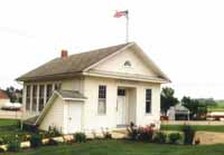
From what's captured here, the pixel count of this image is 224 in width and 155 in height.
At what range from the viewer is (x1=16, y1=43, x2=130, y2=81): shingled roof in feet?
96.6

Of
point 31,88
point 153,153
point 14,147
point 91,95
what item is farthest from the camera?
point 31,88

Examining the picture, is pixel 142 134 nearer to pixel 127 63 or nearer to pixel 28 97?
pixel 127 63

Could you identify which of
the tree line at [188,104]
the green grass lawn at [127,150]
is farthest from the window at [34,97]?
Answer: the tree line at [188,104]

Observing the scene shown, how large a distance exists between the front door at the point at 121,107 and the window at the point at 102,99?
66.9 inches

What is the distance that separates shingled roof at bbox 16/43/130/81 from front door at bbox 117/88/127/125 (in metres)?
2.77

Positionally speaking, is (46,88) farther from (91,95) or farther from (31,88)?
(91,95)

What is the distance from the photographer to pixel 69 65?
32.3m

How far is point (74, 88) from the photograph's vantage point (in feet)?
96.4

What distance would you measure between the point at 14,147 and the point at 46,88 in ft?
42.5

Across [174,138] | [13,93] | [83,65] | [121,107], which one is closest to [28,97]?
[121,107]

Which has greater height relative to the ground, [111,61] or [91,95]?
[111,61]

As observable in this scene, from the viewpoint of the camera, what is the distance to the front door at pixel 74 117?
27538 mm

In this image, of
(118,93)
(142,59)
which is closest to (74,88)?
(118,93)

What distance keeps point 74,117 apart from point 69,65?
557cm
